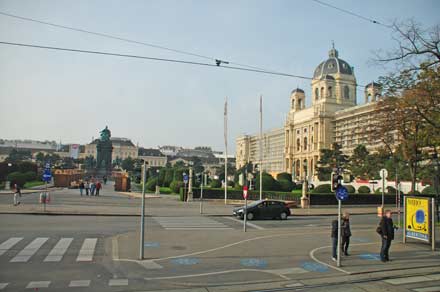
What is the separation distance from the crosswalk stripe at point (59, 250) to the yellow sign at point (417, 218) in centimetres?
1469

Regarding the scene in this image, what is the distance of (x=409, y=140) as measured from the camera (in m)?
26.0

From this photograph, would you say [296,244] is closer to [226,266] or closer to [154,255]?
[226,266]

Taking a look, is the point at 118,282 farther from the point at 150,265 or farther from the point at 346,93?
the point at 346,93

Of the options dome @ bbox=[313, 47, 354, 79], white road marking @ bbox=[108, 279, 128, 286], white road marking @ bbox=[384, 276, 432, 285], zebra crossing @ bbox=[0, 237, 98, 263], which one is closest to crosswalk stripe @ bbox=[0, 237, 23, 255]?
zebra crossing @ bbox=[0, 237, 98, 263]

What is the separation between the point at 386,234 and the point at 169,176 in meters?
62.0

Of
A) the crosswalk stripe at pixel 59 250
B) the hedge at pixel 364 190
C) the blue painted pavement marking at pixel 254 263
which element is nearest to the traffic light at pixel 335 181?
the blue painted pavement marking at pixel 254 263

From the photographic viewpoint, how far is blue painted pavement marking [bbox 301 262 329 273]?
12.5 meters

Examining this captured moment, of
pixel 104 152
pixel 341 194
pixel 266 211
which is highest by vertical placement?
pixel 104 152

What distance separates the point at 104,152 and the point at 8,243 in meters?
86.8

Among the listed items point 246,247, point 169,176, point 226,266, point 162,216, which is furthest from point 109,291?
point 169,176

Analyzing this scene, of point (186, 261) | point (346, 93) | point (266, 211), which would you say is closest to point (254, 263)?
point (186, 261)

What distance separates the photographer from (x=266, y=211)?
28172mm

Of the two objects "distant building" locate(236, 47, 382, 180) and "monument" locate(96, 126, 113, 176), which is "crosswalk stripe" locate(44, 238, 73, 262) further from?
"distant building" locate(236, 47, 382, 180)

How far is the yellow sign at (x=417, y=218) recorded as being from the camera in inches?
664
